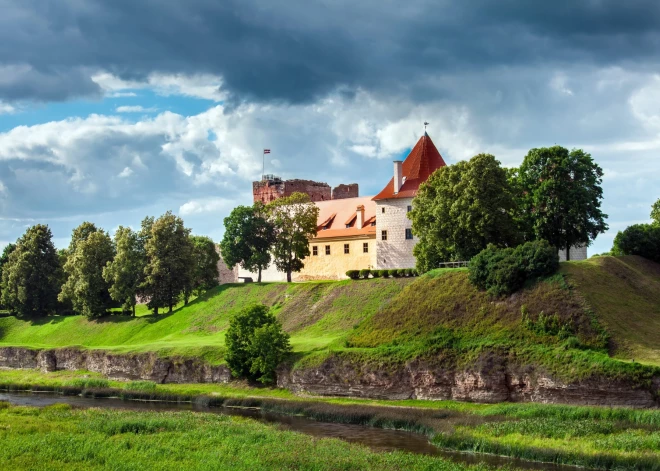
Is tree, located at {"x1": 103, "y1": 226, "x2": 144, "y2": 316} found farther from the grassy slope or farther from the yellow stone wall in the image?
the yellow stone wall

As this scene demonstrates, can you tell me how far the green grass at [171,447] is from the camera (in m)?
32.9

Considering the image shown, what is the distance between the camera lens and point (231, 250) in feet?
304

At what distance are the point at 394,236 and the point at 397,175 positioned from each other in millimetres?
5950

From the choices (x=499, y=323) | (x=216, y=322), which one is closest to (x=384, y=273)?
(x=216, y=322)

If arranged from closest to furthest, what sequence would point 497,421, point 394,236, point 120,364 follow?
point 497,421, point 120,364, point 394,236

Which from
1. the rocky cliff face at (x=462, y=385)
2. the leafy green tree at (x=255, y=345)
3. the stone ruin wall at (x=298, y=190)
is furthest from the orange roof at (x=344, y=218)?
the rocky cliff face at (x=462, y=385)

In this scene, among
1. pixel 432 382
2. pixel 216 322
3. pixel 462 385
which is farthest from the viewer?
pixel 216 322

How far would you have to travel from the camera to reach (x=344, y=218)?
96.2 metres

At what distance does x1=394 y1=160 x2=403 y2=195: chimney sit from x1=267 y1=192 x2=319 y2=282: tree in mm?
11786

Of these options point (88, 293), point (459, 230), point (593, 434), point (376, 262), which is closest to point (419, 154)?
point (376, 262)

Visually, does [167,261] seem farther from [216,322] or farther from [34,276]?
[34,276]

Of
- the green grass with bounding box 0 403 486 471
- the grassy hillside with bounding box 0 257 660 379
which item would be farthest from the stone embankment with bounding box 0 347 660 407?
the green grass with bounding box 0 403 486 471

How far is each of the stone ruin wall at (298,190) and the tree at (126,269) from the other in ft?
87.6

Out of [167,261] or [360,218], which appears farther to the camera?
[360,218]
